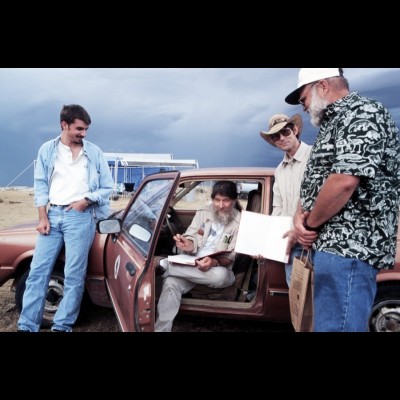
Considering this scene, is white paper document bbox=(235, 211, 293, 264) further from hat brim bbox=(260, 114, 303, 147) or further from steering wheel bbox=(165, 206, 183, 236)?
steering wheel bbox=(165, 206, 183, 236)

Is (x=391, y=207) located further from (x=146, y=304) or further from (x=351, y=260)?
(x=146, y=304)

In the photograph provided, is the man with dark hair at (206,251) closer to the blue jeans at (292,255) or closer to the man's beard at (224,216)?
the man's beard at (224,216)

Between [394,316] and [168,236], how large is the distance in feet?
6.55

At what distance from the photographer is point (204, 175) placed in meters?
2.77

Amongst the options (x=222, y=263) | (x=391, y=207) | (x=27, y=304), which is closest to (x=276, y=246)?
(x=222, y=263)

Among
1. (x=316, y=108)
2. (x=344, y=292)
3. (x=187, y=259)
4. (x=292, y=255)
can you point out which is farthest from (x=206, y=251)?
(x=316, y=108)

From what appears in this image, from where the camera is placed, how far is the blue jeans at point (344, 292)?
4.86ft

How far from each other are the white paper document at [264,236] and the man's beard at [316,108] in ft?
2.49

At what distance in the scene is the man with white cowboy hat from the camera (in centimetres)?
228

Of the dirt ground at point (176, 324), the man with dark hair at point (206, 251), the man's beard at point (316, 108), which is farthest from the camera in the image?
the dirt ground at point (176, 324)

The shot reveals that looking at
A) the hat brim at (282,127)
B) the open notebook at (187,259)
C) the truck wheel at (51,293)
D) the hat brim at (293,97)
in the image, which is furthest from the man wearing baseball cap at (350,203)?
the truck wheel at (51,293)

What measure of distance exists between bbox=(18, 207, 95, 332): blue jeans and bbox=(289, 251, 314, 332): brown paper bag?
Answer: 1773 millimetres

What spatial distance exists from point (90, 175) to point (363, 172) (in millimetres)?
2183

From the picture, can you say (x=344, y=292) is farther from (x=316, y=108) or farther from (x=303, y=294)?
(x=316, y=108)
